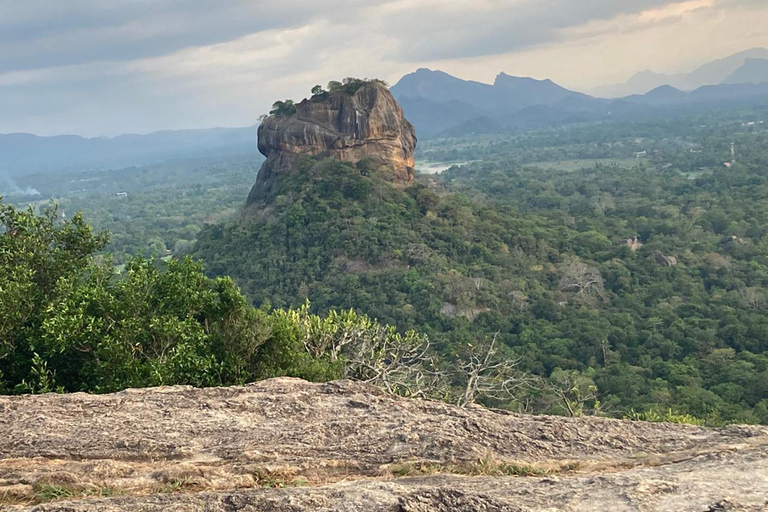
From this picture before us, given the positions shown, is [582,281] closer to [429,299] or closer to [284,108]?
[429,299]

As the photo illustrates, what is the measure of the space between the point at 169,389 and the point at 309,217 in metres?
32.3

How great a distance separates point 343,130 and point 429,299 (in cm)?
1771

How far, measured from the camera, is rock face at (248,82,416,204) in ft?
139

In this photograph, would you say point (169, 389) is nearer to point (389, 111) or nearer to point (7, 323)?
point (7, 323)

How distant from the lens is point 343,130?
42.7 metres

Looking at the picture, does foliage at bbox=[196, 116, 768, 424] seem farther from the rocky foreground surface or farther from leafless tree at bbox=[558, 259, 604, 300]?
the rocky foreground surface

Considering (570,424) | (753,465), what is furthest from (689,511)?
(570,424)

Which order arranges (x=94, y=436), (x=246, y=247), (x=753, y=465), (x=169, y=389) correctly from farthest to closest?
1. (x=246, y=247)
2. (x=169, y=389)
3. (x=94, y=436)
4. (x=753, y=465)

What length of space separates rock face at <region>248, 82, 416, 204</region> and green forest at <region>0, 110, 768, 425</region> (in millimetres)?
1797

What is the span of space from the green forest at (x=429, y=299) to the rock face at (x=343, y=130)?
5.90 ft

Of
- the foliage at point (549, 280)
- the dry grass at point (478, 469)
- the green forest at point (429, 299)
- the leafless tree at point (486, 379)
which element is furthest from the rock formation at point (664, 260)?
the dry grass at point (478, 469)

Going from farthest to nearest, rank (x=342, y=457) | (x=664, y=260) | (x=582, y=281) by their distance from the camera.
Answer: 1. (x=664, y=260)
2. (x=582, y=281)
3. (x=342, y=457)

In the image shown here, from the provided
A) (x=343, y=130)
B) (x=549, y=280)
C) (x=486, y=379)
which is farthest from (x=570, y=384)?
A: (x=343, y=130)

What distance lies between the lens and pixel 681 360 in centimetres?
2473
